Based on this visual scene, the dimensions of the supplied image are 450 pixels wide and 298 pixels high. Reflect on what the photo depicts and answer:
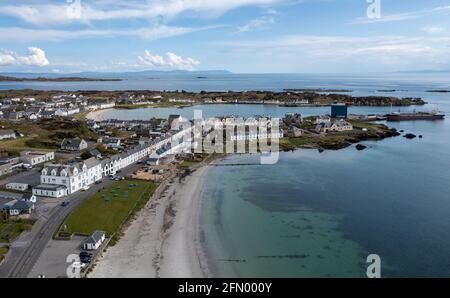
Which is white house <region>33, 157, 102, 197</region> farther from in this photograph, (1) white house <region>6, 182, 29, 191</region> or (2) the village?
(1) white house <region>6, 182, 29, 191</region>

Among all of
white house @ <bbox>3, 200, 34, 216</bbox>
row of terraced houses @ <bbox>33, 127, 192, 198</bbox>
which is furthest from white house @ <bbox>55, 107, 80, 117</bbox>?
white house @ <bbox>3, 200, 34, 216</bbox>

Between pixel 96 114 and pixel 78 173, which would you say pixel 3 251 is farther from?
pixel 96 114

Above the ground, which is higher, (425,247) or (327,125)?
(327,125)

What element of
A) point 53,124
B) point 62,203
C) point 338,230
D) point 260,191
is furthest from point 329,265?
point 53,124

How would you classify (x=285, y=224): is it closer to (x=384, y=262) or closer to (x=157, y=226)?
(x=384, y=262)

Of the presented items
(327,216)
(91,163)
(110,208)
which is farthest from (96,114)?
(327,216)
